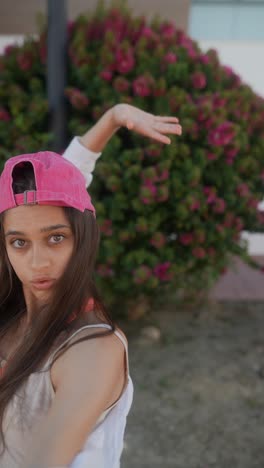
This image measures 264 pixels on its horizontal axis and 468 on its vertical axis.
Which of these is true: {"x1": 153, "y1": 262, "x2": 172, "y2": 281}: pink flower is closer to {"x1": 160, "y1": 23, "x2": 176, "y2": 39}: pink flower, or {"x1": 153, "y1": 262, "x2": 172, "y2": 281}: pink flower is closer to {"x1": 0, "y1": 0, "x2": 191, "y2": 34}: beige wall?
{"x1": 160, "y1": 23, "x2": 176, "y2": 39}: pink flower

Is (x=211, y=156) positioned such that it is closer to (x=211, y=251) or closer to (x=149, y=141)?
(x=149, y=141)

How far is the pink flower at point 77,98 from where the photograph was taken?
10.5ft

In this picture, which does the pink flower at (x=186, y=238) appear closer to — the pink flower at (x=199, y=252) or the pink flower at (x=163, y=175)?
the pink flower at (x=199, y=252)

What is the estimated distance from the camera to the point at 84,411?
1.10m

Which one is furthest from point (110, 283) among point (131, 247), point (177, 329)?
point (177, 329)

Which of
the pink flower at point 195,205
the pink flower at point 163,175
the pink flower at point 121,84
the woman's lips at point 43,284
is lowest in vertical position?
the pink flower at point 195,205

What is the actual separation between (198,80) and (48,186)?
225 centimetres

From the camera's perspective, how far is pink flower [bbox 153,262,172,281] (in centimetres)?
331

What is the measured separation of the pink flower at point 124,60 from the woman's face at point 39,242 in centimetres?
209

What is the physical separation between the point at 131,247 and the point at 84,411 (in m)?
2.30

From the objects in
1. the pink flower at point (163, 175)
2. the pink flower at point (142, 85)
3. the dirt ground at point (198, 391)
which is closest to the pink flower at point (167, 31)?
the pink flower at point (142, 85)

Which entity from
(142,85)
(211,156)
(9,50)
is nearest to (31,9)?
(9,50)

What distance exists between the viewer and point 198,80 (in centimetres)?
324

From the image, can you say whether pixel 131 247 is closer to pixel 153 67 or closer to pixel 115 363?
pixel 153 67
